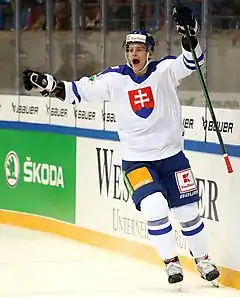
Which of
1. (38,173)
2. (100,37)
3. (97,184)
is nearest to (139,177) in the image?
(97,184)

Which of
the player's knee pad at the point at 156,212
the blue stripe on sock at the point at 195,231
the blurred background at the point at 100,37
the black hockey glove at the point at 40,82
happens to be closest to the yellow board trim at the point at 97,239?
the blue stripe on sock at the point at 195,231

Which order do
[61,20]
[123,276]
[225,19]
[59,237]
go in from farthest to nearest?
[61,20] < [59,237] < [225,19] < [123,276]

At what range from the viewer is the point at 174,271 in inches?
201

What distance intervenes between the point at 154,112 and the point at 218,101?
64 centimetres

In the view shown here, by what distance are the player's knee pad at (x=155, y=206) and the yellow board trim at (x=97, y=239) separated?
468 millimetres

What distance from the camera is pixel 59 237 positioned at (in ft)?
22.5

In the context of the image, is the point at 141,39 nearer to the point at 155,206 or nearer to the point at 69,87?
the point at 69,87

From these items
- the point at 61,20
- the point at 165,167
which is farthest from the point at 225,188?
the point at 61,20

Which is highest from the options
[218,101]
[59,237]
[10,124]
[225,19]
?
[225,19]

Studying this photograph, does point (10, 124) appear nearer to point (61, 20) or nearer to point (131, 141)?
point (61, 20)

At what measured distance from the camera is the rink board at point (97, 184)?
5301 millimetres

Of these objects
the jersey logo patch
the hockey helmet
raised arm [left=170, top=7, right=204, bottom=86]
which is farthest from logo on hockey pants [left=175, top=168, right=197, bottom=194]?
the hockey helmet

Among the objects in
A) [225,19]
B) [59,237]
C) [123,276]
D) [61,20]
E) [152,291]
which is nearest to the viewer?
[152,291]

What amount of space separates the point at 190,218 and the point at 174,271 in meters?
0.27
